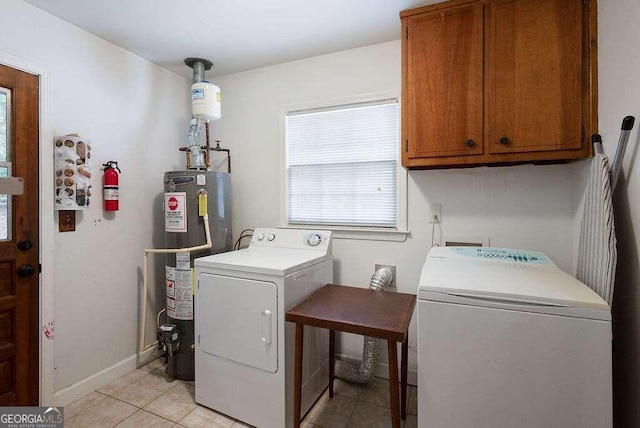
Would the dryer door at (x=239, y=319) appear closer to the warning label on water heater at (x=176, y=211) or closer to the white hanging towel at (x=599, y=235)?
the warning label on water heater at (x=176, y=211)

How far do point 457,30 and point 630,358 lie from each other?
1.78 m

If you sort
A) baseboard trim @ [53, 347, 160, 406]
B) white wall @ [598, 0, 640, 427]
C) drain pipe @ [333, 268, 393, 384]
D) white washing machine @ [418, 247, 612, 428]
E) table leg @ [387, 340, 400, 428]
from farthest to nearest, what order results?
drain pipe @ [333, 268, 393, 384]
baseboard trim @ [53, 347, 160, 406]
table leg @ [387, 340, 400, 428]
white wall @ [598, 0, 640, 427]
white washing machine @ [418, 247, 612, 428]

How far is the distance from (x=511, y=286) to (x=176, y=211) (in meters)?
2.11

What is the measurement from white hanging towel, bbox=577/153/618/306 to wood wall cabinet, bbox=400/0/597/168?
240 mm

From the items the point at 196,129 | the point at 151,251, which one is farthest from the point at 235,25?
the point at 151,251

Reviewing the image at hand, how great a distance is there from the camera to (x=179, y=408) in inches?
75.1

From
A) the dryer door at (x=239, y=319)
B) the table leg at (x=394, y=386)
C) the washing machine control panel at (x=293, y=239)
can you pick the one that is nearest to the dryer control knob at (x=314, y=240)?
the washing machine control panel at (x=293, y=239)

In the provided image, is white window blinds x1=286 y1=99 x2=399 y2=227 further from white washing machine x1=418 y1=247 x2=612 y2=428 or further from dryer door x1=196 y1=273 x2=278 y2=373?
white washing machine x1=418 y1=247 x2=612 y2=428

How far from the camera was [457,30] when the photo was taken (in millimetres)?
1698

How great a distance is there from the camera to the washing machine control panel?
7.08ft

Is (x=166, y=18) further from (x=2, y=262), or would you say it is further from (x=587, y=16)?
(x=587, y=16)

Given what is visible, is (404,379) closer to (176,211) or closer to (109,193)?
(176,211)

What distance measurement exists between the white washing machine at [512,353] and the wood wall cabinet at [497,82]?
2.52ft

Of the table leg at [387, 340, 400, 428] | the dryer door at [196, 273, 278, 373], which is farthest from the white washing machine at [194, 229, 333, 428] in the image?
the table leg at [387, 340, 400, 428]
